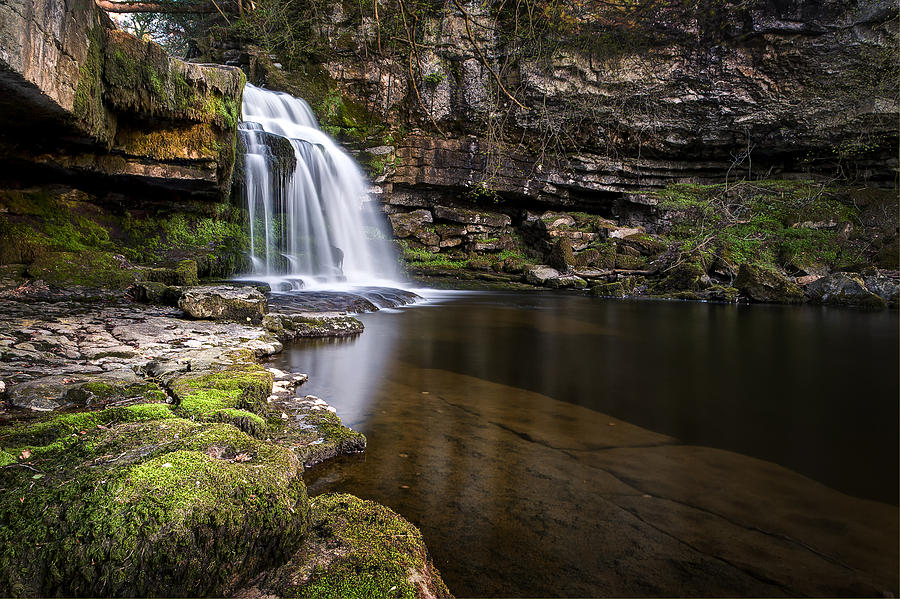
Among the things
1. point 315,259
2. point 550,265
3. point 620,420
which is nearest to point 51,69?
point 620,420

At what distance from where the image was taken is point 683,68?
17281mm

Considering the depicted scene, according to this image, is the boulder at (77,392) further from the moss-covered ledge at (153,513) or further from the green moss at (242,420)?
the green moss at (242,420)

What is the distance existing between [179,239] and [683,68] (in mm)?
18251

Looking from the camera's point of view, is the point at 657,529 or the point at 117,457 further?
the point at 657,529

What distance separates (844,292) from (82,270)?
1790 centimetres

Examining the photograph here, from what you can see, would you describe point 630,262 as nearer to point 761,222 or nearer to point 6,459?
point 761,222

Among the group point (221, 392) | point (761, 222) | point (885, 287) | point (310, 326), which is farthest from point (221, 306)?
point (761, 222)

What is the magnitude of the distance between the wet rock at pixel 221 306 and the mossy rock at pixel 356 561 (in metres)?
4.72

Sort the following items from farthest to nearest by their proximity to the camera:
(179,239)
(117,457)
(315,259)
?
(315,259)
(179,239)
(117,457)

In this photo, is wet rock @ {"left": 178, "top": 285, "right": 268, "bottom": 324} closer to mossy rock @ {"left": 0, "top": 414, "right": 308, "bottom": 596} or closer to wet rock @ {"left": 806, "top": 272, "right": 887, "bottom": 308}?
mossy rock @ {"left": 0, "top": 414, "right": 308, "bottom": 596}

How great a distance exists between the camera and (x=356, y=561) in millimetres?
1403

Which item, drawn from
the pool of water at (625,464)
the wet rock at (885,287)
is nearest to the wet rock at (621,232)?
the wet rock at (885,287)

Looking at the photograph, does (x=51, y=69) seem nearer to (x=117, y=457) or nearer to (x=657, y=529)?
(x=117, y=457)

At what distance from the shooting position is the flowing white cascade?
11.9 m
